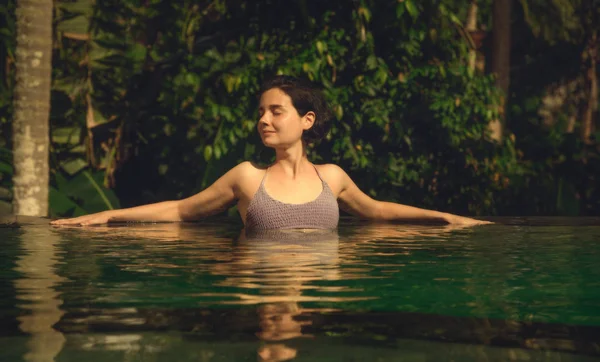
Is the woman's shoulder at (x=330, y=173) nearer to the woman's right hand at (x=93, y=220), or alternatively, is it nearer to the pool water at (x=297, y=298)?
the pool water at (x=297, y=298)

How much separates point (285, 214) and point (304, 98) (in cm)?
73

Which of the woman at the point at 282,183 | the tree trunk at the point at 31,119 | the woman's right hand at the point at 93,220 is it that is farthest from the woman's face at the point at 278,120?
the tree trunk at the point at 31,119

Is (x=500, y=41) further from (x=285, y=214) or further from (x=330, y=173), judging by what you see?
(x=285, y=214)

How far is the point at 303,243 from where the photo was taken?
18.9 ft

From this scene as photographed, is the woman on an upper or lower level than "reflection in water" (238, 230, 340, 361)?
upper

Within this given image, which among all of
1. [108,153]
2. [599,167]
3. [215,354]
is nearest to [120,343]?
[215,354]

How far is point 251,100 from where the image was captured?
11234 millimetres

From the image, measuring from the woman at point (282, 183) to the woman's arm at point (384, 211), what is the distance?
0.25m

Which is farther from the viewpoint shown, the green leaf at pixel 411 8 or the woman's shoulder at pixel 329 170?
the green leaf at pixel 411 8

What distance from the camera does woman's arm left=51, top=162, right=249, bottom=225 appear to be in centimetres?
666

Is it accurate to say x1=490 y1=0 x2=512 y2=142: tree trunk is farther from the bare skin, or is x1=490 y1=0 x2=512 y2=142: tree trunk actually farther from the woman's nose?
the woman's nose

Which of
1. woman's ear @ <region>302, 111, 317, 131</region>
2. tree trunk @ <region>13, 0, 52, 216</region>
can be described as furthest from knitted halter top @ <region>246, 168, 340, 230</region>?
tree trunk @ <region>13, 0, 52, 216</region>

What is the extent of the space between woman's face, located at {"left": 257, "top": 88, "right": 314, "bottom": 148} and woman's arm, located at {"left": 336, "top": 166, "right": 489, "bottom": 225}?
594 millimetres

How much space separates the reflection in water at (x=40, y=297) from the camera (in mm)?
2889
